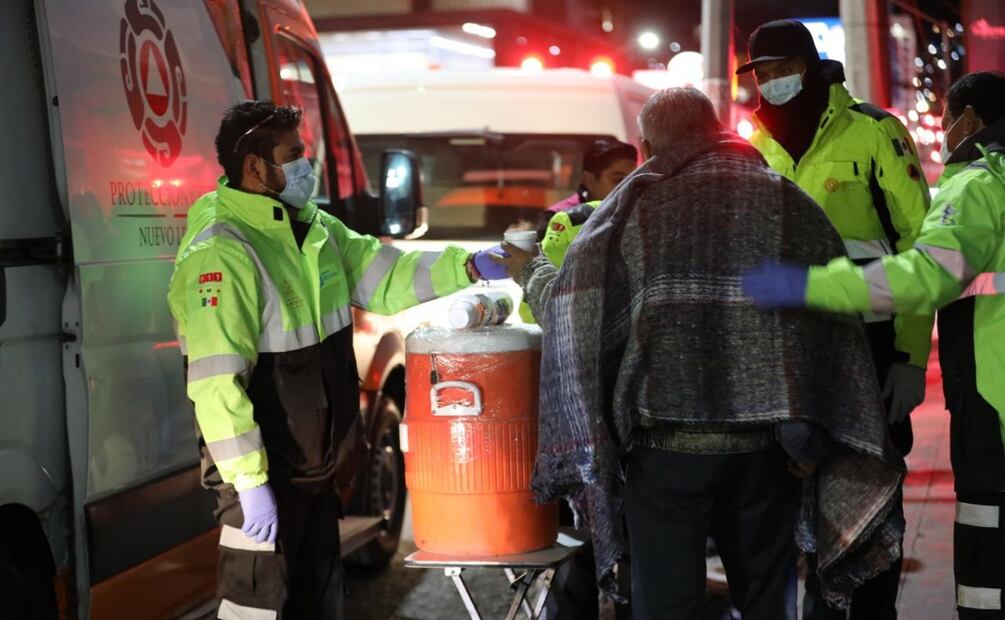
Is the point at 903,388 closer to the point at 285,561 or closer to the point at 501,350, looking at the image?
the point at 501,350

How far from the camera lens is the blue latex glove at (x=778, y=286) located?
142 inches

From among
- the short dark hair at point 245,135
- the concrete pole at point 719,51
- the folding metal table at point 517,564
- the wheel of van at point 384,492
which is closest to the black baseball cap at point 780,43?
the short dark hair at point 245,135

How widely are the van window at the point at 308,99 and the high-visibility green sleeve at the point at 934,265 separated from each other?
3176mm

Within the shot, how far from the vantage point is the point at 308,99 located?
677 centimetres

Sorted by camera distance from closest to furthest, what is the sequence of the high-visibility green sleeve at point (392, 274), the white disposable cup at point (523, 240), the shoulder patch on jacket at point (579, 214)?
the white disposable cup at point (523, 240), the high-visibility green sleeve at point (392, 274), the shoulder patch on jacket at point (579, 214)

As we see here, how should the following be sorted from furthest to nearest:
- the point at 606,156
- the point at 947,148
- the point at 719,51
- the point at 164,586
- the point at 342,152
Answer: the point at 719,51
the point at 342,152
the point at 606,156
the point at 164,586
the point at 947,148

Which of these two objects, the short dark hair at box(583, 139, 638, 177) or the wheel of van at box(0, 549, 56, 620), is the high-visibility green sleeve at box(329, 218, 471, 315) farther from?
the wheel of van at box(0, 549, 56, 620)

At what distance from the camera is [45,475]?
13.9ft

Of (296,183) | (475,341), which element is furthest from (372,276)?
(475,341)

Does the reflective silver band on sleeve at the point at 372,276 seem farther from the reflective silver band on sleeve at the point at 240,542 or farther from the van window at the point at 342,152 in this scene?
the van window at the point at 342,152

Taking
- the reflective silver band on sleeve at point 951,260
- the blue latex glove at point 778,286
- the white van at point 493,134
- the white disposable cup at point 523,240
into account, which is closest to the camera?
the blue latex glove at point 778,286

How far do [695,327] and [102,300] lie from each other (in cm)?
189

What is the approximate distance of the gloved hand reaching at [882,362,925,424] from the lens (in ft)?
15.3

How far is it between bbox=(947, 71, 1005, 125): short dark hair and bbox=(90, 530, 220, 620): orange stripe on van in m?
3.01
